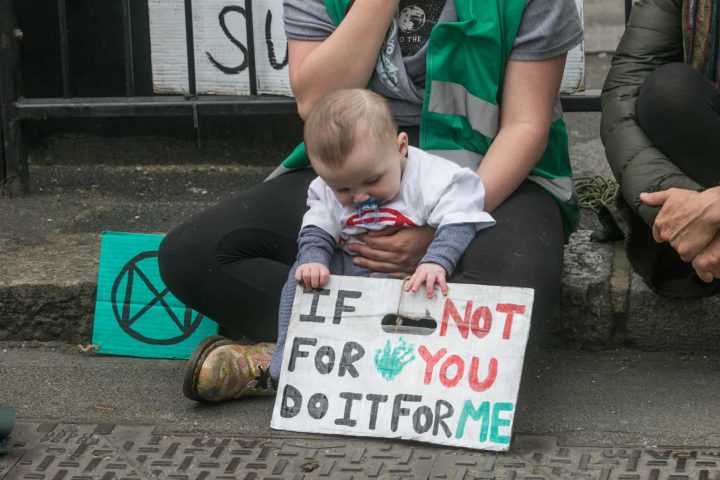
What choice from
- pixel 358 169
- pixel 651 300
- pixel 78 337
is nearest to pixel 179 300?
pixel 78 337

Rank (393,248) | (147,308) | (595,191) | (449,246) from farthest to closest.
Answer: (595,191) < (147,308) < (393,248) < (449,246)

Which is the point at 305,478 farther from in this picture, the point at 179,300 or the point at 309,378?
the point at 179,300

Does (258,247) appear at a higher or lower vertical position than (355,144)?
lower

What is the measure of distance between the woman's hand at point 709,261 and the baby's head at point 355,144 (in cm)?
67

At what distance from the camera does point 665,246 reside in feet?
9.48

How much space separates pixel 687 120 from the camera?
272 centimetres

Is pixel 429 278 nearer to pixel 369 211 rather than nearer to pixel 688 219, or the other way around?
pixel 369 211

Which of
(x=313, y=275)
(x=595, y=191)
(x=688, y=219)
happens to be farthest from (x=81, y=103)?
(x=688, y=219)

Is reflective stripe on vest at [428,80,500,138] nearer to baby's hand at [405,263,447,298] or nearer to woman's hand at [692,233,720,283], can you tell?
baby's hand at [405,263,447,298]

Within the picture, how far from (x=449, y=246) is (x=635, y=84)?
0.69 meters

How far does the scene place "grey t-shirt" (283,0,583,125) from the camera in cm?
277

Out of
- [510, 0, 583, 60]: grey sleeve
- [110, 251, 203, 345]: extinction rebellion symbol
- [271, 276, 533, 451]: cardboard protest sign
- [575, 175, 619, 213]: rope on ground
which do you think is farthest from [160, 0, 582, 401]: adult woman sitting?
[575, 175, 619, 213]: rope on ground

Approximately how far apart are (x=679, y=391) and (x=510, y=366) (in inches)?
20.7

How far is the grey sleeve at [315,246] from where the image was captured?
2.72 metres
